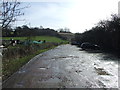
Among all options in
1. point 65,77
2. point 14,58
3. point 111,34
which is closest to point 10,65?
point 14,58

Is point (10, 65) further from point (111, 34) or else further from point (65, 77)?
point (111, 34)

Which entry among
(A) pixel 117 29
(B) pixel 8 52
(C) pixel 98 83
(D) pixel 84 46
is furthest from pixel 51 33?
(C) pixel 98 83

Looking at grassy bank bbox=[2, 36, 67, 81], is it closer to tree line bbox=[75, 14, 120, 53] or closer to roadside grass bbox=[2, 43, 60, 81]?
roadside grass bbox=[2, 43, 60, 81]

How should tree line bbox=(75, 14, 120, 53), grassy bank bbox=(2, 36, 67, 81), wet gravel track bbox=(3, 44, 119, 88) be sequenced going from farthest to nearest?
tree line bbox=(75, 14, 120, 53), grassy bank bbox=(2, 36, 67, 81), wet gravel track bbox=(3, 44, 119, 88)

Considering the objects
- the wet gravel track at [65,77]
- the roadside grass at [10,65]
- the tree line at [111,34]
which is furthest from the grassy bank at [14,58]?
the tree line at [111,34]

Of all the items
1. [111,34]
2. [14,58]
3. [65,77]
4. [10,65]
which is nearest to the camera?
[65,77]

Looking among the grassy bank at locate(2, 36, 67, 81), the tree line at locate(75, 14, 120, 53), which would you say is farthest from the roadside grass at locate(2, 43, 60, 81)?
the tree line at locate(75, 14, 120, 53)

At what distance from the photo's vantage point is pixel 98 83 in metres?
11.3

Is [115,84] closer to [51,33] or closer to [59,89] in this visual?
[59,89]

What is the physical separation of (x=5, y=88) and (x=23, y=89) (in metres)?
0.85

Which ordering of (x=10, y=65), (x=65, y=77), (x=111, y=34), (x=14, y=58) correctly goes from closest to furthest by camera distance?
(x=65, y=77)
(x=10, y=65)
(x=14, y=58)
(x=111, y=34)

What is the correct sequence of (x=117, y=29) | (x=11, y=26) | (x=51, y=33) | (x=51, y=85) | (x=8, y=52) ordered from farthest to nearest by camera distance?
(x=51, y=33) → (x=117, y=29) → (x=8, y=52) → (x=51, y=85) → (x=11, y=26)

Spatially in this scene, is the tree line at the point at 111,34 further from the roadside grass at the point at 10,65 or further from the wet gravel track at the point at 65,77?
the wet gravel track at the point at 65,77

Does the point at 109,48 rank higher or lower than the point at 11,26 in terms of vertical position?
lower
